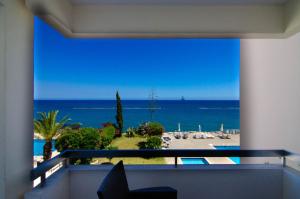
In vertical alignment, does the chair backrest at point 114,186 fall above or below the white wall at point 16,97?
below

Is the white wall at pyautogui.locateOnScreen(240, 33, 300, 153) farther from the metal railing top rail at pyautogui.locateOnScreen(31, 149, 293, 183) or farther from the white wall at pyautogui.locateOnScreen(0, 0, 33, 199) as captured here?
the white wall at pyautogui.locateOnScreen(0, 0, 33, 199)

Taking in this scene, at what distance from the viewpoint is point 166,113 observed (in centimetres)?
2712

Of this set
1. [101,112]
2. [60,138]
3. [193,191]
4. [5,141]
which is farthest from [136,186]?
[101,112]

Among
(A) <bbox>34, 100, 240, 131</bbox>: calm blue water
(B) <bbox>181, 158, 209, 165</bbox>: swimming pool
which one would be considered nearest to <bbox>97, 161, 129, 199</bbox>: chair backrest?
(B) <bbox>181, 158, 209, 165</bbox>: swimming pool

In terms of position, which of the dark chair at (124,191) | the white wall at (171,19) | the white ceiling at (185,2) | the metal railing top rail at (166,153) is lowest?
the dark chair at (124,191)

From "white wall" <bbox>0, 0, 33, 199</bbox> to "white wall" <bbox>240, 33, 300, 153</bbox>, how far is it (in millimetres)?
3039

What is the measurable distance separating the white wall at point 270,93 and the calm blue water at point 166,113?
15.9m

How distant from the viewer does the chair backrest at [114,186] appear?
6.77 ft

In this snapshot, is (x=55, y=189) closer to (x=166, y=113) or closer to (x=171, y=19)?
(x=171, y=19)

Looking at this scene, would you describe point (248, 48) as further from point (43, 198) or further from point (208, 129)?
point (208, 129)

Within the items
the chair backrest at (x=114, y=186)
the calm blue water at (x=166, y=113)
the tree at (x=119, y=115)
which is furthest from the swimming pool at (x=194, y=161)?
the calm blue water at (x=166, y=113)

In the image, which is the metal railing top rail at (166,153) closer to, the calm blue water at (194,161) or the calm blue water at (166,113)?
the calm blue water at (194,161)

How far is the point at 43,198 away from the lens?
224cm

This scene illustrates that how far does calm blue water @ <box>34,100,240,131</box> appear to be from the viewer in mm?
23609
